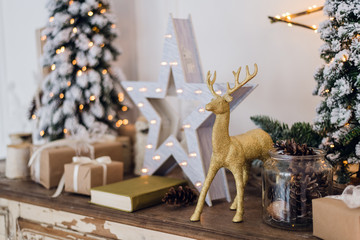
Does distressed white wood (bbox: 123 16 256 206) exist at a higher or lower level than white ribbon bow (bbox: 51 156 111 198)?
higher

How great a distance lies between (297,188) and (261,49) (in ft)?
2.48

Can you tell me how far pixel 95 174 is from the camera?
1.31m

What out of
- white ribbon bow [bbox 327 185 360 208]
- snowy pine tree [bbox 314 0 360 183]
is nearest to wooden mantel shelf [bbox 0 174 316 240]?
white ribbon bow [bbox 327 185 360 208]

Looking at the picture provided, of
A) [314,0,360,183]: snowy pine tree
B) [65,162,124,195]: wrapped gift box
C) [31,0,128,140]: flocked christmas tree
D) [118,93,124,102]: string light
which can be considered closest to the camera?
[314,0,360,183]: snowy pine tree

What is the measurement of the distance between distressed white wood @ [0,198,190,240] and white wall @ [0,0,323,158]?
0.66 m

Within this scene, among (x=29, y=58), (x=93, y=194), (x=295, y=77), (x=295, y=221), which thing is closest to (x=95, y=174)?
(x=93, y=194)

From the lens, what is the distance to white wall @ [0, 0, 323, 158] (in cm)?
146

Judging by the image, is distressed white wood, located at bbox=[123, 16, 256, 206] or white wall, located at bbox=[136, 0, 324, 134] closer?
distressed white wood, located at bbox=[123, 16, 256, 206]

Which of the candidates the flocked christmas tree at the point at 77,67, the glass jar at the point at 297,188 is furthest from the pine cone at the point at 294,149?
the flocked christmas tree at the point at 77,67

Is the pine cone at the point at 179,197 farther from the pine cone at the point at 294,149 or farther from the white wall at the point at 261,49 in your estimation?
the white wall at the point at 261,49

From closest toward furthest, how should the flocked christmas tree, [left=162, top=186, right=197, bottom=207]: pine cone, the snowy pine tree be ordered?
1. the snowy pine tree
2. [left=162, top=186, right=197, bottom=207]: pine cone
3. the flocked christmas tree

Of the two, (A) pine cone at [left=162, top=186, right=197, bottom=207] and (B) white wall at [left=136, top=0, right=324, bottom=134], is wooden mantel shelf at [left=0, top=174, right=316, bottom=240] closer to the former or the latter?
(A) pine cone at [left=162, top=186, right=197, bottom=207]

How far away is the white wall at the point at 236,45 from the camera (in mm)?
1459

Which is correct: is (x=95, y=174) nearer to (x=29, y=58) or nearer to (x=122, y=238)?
(x=122, y=238)
